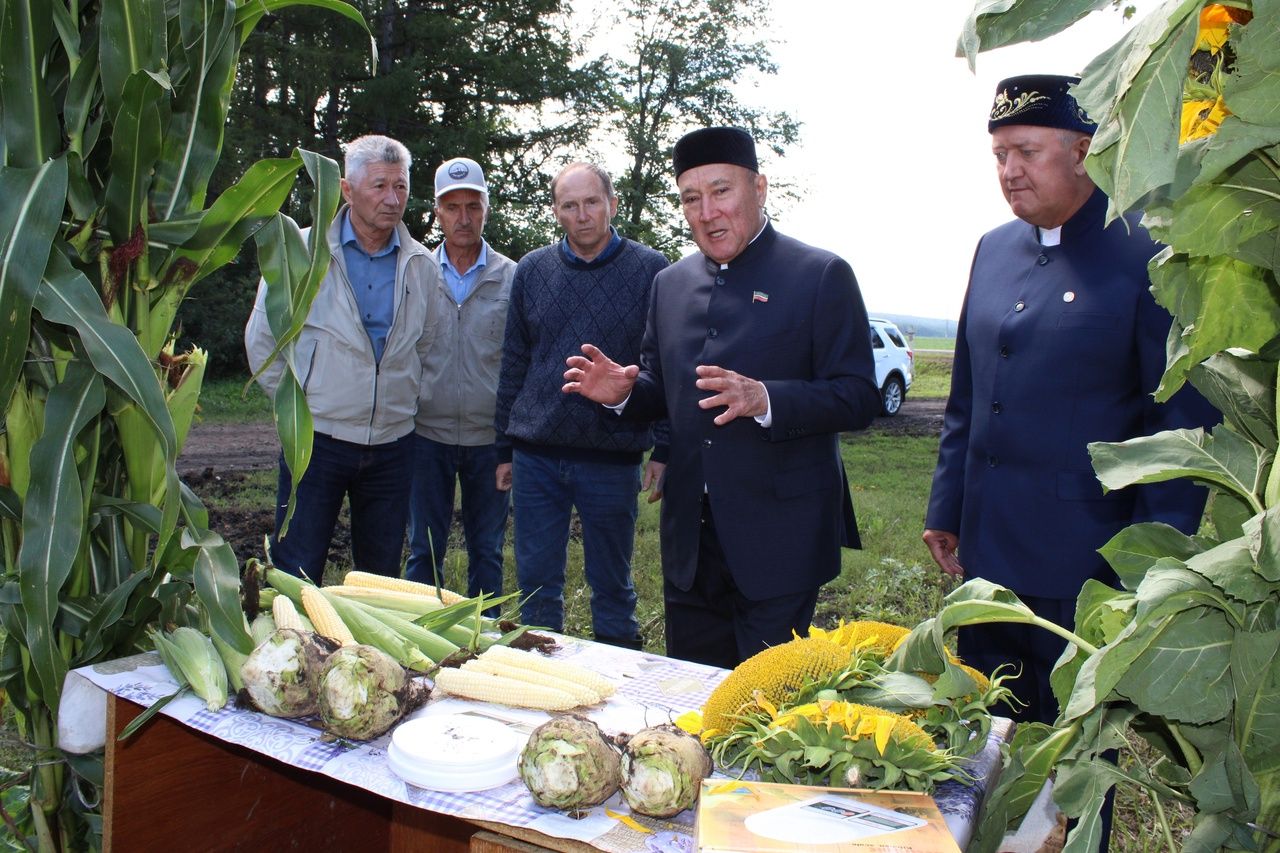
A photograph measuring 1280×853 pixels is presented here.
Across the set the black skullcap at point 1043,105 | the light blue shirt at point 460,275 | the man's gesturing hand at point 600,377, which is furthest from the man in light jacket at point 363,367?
the black skullcap at point 1043,105

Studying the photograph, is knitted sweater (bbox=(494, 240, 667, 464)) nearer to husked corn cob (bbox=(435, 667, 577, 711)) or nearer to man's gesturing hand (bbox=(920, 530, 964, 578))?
man's gesturing hand (bbox=(920, 530, 964, 578))

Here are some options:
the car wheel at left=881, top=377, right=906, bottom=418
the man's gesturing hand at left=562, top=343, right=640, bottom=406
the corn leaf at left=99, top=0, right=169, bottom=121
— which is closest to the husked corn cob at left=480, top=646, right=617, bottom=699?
the man's gesturing hand at left=562, top=343, right=640, bottom=406

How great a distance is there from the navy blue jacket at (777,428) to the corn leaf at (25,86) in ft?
6.58

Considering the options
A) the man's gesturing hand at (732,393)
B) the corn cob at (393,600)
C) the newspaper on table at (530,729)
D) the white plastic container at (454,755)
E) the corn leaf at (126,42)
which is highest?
the corn leaf at (126,42)

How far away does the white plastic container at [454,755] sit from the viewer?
167cm

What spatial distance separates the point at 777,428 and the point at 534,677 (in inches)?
51.2

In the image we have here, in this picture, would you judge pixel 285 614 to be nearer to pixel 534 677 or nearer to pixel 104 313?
pixel 534 677

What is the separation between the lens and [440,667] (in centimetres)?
215

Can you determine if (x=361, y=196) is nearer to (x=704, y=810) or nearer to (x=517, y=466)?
(x=517, y=466)

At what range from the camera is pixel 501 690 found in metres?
2.00

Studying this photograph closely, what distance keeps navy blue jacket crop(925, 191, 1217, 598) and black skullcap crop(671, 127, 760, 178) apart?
2.99ft

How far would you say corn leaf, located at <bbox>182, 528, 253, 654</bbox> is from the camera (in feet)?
6.95

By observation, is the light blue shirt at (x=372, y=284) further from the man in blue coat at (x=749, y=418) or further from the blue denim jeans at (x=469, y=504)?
the man in blue coat at (x=749, y=418)

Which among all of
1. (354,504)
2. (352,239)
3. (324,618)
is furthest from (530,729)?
(352,239)
